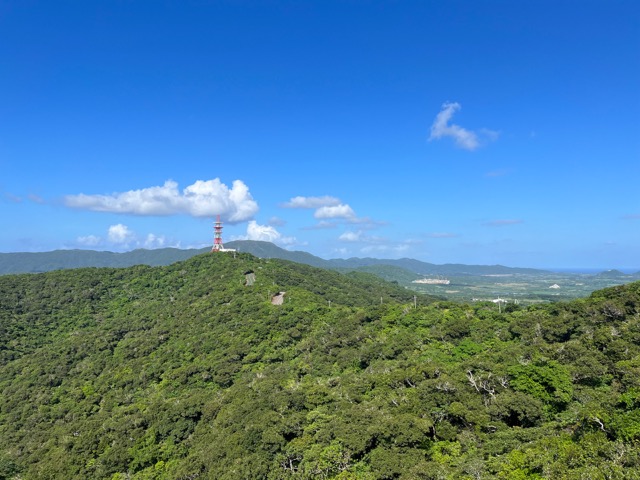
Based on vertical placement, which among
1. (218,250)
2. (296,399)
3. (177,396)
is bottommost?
(177,396)

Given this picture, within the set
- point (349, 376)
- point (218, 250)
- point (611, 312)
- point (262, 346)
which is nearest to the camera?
point (611, 312)

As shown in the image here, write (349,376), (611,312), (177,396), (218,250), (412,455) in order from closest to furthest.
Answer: (412,455) < (611,312) < (349,376) < (177,396) < (218,250)

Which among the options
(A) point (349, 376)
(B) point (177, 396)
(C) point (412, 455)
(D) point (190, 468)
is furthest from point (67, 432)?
(C) point (412, 455)

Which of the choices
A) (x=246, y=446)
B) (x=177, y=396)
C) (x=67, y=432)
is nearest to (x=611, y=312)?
(x=246, y=446)

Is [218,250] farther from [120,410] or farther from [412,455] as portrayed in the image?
[412,455]

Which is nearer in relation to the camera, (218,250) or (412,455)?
(412,455)

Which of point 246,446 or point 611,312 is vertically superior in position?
point 611,312
